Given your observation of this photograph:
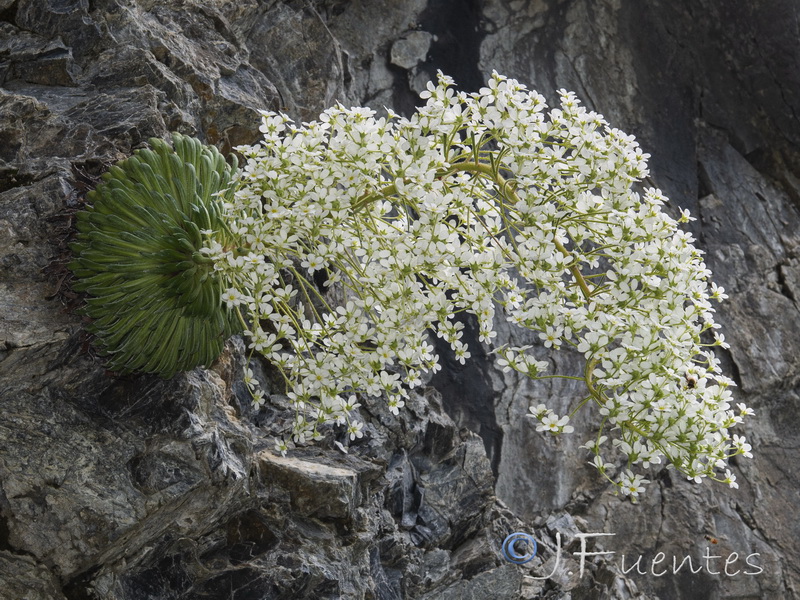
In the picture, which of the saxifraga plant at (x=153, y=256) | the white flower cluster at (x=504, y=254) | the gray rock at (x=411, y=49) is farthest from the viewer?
the gray rock at (x=411, y=49)

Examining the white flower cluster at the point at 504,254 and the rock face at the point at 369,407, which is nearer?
the white flower cluster at the point at 504,254

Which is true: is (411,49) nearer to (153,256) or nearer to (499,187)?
(499,187)

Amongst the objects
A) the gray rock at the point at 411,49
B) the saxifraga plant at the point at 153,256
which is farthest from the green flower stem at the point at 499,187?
the gray rock at the point at 411,49

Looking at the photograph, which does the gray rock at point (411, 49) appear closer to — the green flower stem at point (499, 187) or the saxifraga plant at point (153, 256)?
the saxifraga plant at point (153, 256)

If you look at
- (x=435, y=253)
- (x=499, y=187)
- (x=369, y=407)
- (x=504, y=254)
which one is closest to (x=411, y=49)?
(x=369, y=407)

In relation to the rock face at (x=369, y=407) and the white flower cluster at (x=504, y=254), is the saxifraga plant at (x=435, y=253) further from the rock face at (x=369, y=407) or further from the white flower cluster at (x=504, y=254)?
the rock face at (x=369, y=407)

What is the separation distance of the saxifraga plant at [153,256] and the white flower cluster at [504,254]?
0.15m

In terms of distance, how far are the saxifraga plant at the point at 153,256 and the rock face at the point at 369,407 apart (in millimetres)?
202

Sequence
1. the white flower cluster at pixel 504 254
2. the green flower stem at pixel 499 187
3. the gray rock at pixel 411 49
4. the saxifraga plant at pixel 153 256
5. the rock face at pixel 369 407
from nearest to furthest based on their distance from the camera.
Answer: the white flower cluster at pixel 504 254 → the green flower stem at pixel 499 187 → the saxifraga plant at pixel 153 256 → the rock face at pixel 369 407 → the gray rock at pixel 411 49

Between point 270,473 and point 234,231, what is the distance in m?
1.21

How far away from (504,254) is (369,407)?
1.71 m

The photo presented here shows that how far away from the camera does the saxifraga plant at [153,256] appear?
101 inches

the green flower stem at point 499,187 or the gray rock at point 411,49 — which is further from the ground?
the gray rock at point 411,49

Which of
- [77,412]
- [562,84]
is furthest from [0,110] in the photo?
[562,84]
